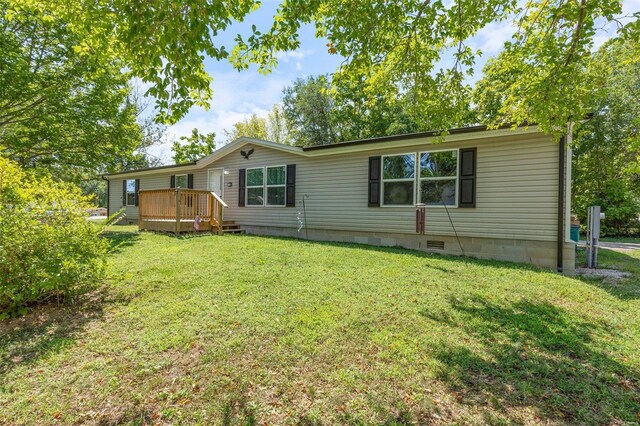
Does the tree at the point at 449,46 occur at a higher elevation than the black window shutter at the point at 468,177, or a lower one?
higher

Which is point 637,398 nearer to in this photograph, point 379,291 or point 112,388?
point 379,291

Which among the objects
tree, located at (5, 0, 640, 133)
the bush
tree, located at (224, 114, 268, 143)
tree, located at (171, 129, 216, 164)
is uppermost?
tree, located at (224, 114, 268, 143)

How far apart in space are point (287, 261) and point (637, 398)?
15.1ft

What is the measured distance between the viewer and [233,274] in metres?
4.77

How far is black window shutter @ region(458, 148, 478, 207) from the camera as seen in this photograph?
6934mm

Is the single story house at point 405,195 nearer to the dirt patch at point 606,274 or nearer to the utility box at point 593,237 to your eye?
the dirt patch at point 606,274

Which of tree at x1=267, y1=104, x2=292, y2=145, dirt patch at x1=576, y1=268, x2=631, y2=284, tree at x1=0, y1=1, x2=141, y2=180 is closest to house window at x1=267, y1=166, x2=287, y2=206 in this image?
tree at x1=0, y1=1, x2=141, y2=180

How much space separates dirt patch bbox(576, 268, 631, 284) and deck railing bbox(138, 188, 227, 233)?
8.99 meters

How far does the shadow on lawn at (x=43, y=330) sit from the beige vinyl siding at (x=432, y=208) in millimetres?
6306

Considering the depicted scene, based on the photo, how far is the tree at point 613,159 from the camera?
14.4 meters

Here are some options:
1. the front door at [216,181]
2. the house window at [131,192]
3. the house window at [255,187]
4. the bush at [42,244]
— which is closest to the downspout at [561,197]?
the bush at [42,244]

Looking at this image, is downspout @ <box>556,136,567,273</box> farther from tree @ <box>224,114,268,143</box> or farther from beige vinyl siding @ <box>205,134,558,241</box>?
tree @ <box>224,114,268,143</box>

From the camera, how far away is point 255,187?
11.0 m

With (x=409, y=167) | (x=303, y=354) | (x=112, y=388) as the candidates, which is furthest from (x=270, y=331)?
(x=409, y=167)
